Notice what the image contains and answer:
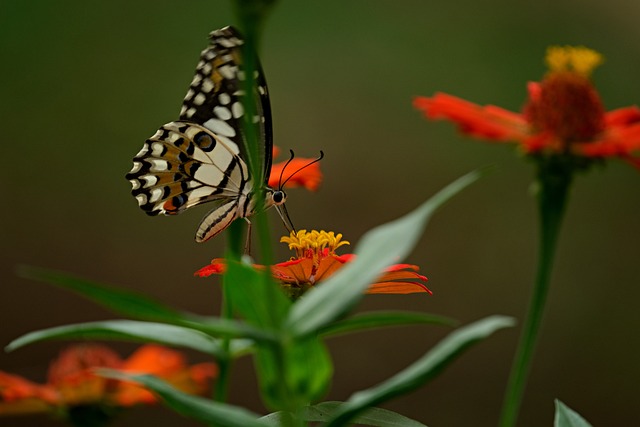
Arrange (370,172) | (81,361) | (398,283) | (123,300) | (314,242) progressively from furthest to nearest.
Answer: (370,172)
(81,361)
(314,242)
(398,283)
(123,300)

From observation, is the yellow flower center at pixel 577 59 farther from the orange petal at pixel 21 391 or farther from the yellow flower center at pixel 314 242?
the orange petal at pixel 21 391

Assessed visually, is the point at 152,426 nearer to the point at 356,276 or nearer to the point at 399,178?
the point at 399,178

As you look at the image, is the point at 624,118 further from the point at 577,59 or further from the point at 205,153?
the point at 205,153

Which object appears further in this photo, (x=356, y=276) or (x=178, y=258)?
(x=178, y=258)

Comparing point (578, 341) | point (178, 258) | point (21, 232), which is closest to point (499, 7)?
point (578, 341)

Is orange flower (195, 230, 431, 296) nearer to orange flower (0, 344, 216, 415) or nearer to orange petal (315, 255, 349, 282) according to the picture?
orange petal (315, 255, 349, 282)

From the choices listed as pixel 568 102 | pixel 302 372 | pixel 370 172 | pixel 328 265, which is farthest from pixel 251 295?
pixel 370 172
